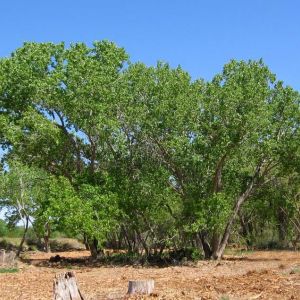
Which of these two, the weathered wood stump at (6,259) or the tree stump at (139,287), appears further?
the weathered wood stump at (6,259)

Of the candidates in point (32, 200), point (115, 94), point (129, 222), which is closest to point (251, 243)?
point (32, 200)

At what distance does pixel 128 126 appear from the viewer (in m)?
25.8

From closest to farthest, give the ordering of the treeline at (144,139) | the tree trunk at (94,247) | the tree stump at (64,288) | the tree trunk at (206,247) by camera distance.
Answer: the tree stump at (64,288)
the treeline at (144,139)
the tree trunk at (206,247)
the tree trunk at (94,247)

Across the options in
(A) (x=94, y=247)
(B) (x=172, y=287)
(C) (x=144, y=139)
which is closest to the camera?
(B) (x=172, y=287)

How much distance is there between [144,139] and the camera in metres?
25.9

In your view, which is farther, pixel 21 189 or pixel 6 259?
pixel 21 189

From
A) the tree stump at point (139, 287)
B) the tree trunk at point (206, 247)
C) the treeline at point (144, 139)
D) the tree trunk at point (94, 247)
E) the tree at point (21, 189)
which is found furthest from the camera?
the tree at point (21, 189)

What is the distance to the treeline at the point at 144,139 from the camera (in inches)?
977

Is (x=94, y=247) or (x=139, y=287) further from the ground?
(x=94, y=247)

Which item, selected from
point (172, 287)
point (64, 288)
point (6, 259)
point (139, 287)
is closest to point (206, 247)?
point (6, 259)

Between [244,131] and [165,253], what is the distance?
7517mm

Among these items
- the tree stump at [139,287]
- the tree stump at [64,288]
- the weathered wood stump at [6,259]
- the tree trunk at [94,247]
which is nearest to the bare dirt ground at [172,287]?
the tree stump at [139,287]

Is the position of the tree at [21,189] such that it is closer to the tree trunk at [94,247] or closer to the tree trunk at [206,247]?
the tree trunk at [94,247]

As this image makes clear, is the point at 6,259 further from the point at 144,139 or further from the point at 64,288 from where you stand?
the point at 64,288
